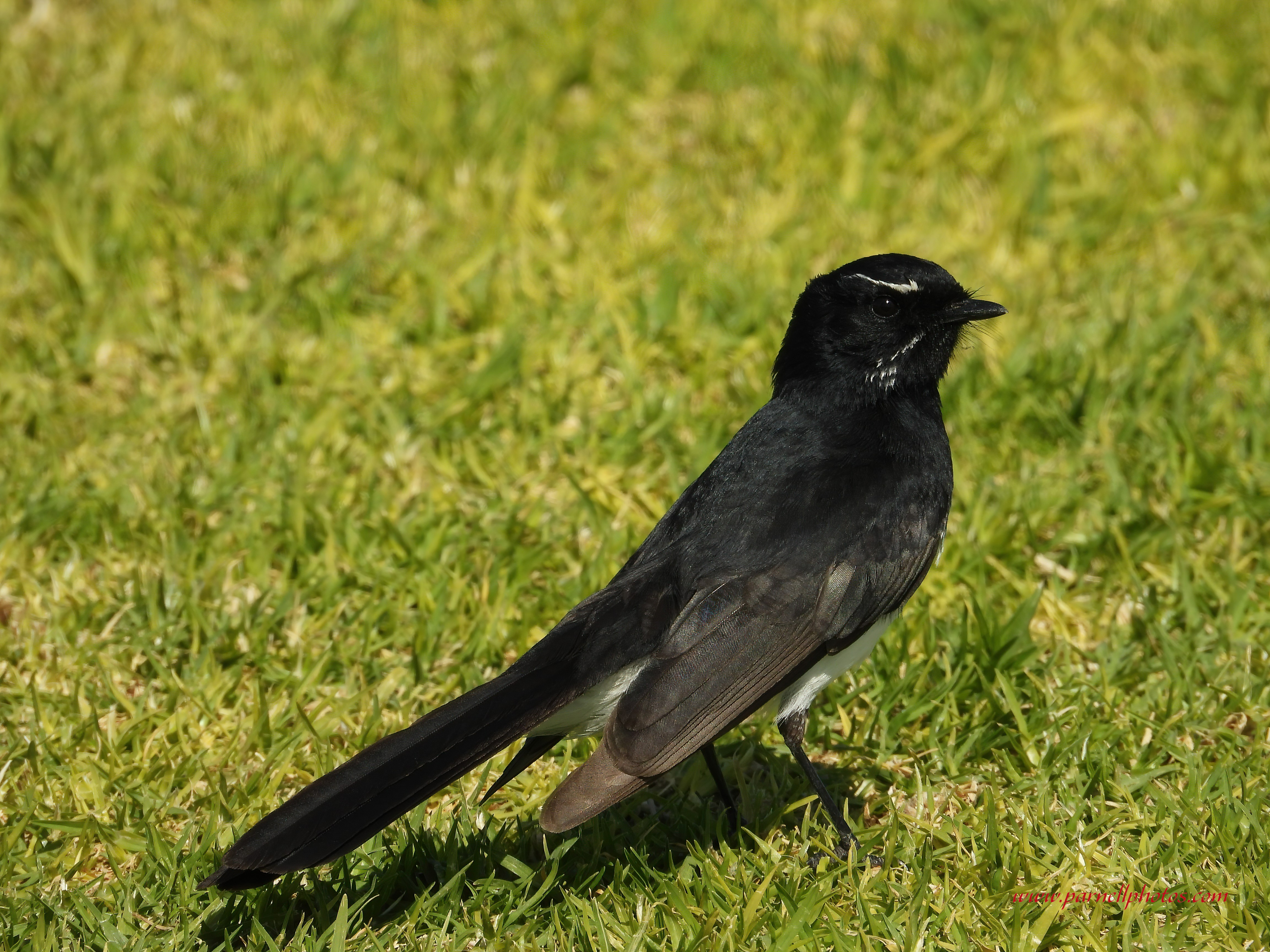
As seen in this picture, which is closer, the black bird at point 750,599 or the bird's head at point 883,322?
the black bird at point 750,599

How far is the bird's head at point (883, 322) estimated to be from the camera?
4.71 m

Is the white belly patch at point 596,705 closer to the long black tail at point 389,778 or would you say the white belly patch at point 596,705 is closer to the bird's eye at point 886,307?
the long black tail at point 389,778

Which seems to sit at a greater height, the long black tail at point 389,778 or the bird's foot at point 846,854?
the long black tail at point 389,778

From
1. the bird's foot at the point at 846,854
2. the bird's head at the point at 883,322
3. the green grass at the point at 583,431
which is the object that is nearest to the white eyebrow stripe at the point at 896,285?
the bird's head at the point at 883,322

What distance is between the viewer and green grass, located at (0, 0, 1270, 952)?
14.1 ft

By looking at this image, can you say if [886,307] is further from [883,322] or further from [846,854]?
[846,854]

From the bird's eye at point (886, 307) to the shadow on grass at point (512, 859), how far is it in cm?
153

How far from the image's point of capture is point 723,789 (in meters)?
4.68

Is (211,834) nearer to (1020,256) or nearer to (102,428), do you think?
(102,428)

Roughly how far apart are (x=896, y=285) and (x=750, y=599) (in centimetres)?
116

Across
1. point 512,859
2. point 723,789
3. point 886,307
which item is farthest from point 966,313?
point 512,859

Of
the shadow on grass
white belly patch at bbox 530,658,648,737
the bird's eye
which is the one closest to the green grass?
the shadow on grass

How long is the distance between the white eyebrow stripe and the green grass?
4.32 ft

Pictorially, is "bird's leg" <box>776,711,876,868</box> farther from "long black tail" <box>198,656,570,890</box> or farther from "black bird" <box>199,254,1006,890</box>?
"long black tail" <box>198,656,570,890</box>
